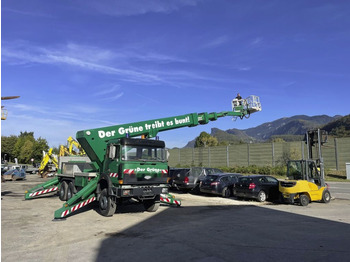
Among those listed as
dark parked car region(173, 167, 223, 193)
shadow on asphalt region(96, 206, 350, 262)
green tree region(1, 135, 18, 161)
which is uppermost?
green tree region(1, 135, 18, 161)

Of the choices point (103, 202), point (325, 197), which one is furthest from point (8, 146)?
point (325, 197)

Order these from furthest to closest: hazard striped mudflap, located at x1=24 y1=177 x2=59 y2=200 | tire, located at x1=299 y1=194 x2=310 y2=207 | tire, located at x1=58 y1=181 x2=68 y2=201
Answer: tire, located at x1=58 y1=181 x2=68 y2=201 < hazard striped mudflap, located at x1=24 y1=177 x2=59 y2=200 < tire, located at x1=299 y1=194 x2=310 y2=207

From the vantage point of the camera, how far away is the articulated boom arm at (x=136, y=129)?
37.6ft

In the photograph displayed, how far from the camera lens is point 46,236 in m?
7.77

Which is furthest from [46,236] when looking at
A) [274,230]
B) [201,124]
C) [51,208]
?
[201,124]

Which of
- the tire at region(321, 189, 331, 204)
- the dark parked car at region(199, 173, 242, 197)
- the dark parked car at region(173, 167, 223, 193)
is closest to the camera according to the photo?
the tire at region(321, 189, 331, 204)

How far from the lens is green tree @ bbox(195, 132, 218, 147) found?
3291 inches

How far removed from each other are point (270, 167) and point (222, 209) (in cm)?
2574

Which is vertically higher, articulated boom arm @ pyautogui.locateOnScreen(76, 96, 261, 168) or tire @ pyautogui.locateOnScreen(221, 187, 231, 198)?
articulated boom arm @ pyautogui.locateOnScreen(76, 96, 261, 168)

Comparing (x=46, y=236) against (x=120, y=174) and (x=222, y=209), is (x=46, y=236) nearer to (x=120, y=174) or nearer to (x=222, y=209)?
(x=120, y=174)

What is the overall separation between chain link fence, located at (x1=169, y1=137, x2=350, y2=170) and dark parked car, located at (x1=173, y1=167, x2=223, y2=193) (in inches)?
700

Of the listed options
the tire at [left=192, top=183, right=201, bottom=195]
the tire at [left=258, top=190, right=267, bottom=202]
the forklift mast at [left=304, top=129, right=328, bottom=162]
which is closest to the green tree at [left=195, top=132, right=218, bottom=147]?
the tire at [left=192, top=183, right=201, bottom=195]

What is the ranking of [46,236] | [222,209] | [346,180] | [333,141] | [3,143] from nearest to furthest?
1. [46,236]
2. [222,209]
3. [346,180]
4. [333,141]
5. [3,143]

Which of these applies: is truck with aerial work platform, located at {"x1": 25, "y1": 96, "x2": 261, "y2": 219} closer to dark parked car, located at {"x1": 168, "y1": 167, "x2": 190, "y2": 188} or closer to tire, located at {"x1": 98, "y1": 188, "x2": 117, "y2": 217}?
tire, located at {"x1": 98, "y1": 188, "x2": 117, "y2": 217}
